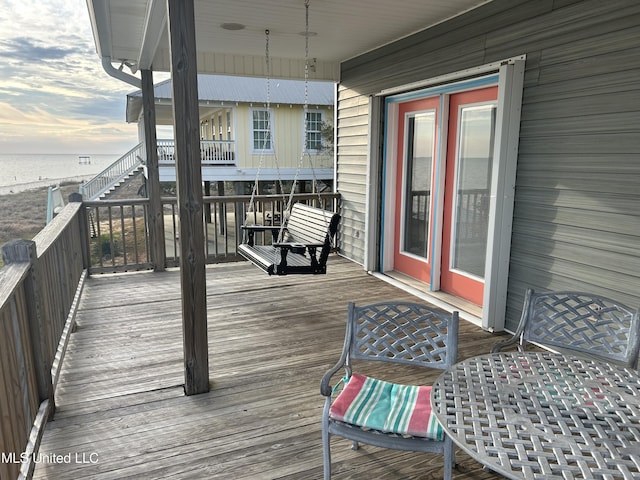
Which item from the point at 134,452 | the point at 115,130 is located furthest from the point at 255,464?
the point at 115,130

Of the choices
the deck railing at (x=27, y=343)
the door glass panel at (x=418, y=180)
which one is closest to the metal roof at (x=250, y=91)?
the door glass panel at (x=418, y=180)

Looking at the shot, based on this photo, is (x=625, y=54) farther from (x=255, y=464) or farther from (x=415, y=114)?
(x=255, y=464)

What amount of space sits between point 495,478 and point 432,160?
3.24 metres

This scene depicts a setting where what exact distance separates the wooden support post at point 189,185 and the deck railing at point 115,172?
11.4m

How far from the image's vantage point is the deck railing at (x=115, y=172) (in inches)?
521

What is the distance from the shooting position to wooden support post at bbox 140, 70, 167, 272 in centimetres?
542

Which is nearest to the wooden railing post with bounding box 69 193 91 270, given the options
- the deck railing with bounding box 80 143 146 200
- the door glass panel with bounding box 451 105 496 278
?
the door glass panel with bounding box 451 105 496 278

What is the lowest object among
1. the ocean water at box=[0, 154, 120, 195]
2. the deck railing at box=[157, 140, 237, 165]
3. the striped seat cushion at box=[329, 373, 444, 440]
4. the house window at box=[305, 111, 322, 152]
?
the striped seat cushion at box=[329, 373, 444, 440]

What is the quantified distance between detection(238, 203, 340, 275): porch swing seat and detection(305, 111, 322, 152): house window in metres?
9.80

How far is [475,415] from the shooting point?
1.34 metres

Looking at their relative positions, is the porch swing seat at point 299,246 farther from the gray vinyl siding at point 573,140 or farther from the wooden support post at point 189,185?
the gray vinyl siding at point 573,140

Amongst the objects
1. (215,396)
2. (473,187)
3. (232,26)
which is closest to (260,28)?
(232,26)

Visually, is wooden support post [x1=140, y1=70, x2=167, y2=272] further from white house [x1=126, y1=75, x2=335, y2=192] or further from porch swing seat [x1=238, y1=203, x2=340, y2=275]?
white house [x1=126, y1=75, x2=335, y2=192]

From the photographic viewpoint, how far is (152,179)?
17.9 feet
